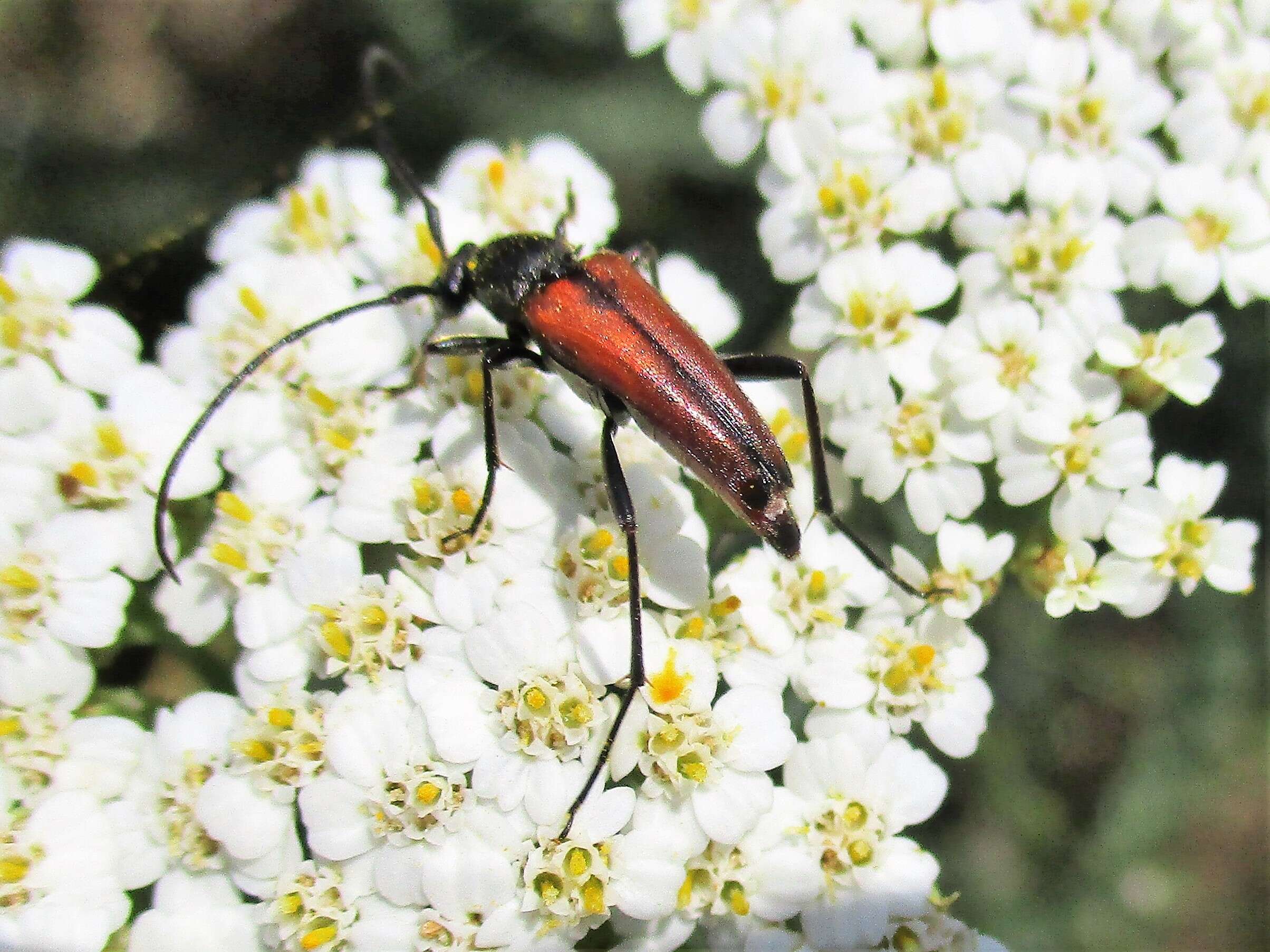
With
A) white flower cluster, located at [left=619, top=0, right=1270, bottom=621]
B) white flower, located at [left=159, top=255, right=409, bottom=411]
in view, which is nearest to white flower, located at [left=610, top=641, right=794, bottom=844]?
white flower cluster, located at [left=619, top=0, right=1270, bottom=621]

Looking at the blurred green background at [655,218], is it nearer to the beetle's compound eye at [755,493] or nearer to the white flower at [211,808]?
the beetle's compound eye at [755,493]

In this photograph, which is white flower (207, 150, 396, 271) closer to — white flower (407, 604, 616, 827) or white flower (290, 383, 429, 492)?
white flower (290, 383, 429, 492)

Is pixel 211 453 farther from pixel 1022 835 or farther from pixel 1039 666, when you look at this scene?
pixel 1022 835

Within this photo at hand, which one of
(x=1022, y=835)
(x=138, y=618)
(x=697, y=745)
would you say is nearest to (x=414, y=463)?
(x=138, y=618)

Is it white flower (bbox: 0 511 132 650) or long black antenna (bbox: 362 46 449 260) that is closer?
white flower (bbox: 0 511 132 650)

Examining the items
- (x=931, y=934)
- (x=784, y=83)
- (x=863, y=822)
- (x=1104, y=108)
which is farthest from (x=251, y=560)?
(x=1104, y=108)

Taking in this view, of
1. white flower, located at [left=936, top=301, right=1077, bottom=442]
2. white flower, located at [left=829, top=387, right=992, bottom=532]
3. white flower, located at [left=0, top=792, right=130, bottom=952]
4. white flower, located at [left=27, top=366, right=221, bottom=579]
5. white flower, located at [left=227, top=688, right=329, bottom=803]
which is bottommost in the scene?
white flower, located at [left=0, top=792, right=130, bottom=952]

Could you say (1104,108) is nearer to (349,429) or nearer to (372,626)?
(349,429)
